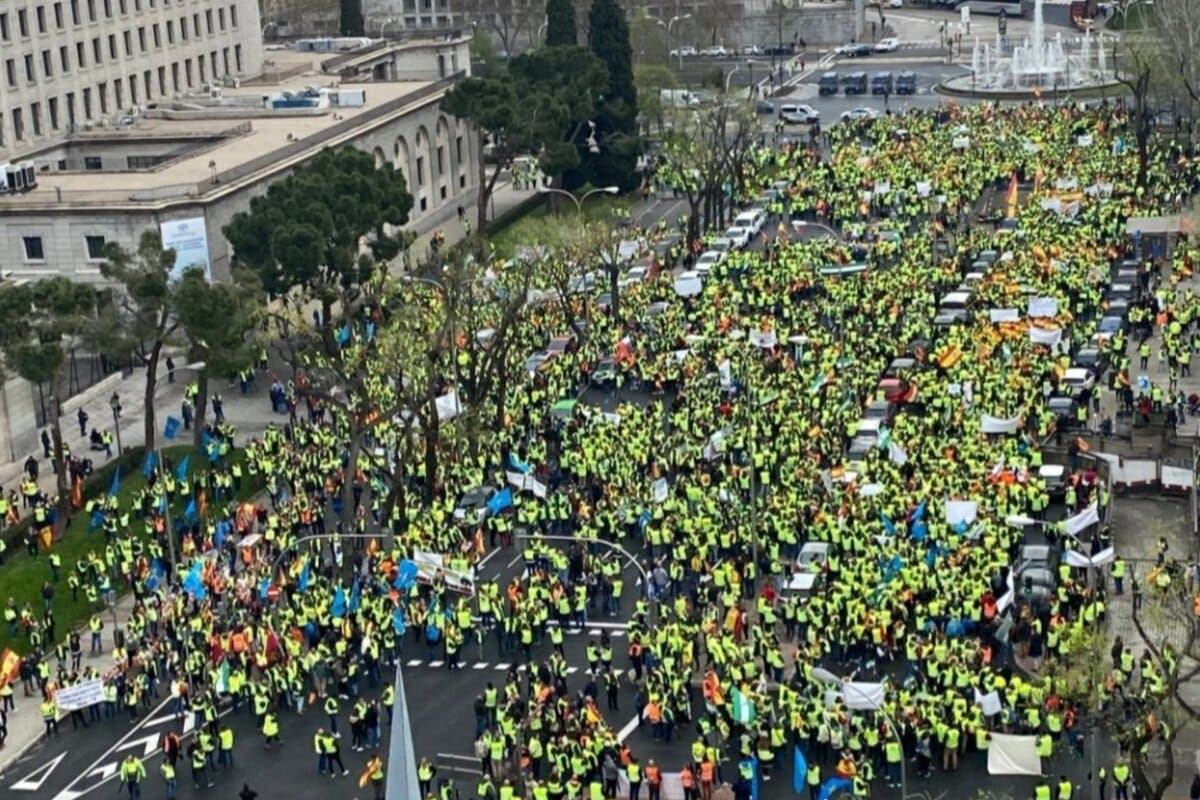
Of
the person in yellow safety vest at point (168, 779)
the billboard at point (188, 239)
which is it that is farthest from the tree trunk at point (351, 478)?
the billboard at point (188, 239)

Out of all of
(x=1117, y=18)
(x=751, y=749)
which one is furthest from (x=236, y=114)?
(x=1117, y=18)

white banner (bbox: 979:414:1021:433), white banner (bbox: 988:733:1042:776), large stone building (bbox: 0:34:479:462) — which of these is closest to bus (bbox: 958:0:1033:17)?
large stone building (bbox: 0:34:479:462)

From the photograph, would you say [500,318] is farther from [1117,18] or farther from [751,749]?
[1117,18]

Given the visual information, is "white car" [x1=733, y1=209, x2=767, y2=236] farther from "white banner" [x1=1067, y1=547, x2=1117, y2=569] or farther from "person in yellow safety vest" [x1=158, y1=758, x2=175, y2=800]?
"person in yellow safety vest" [x1=158, y1=758, x2=175, y2=800]

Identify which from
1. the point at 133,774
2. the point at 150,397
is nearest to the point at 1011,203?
the point at 150,397

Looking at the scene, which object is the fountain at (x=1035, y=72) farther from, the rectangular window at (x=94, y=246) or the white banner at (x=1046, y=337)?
the rectangular window at (x=94, y=246)

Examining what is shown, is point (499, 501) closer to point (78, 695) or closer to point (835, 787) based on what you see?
point (78, 695)
